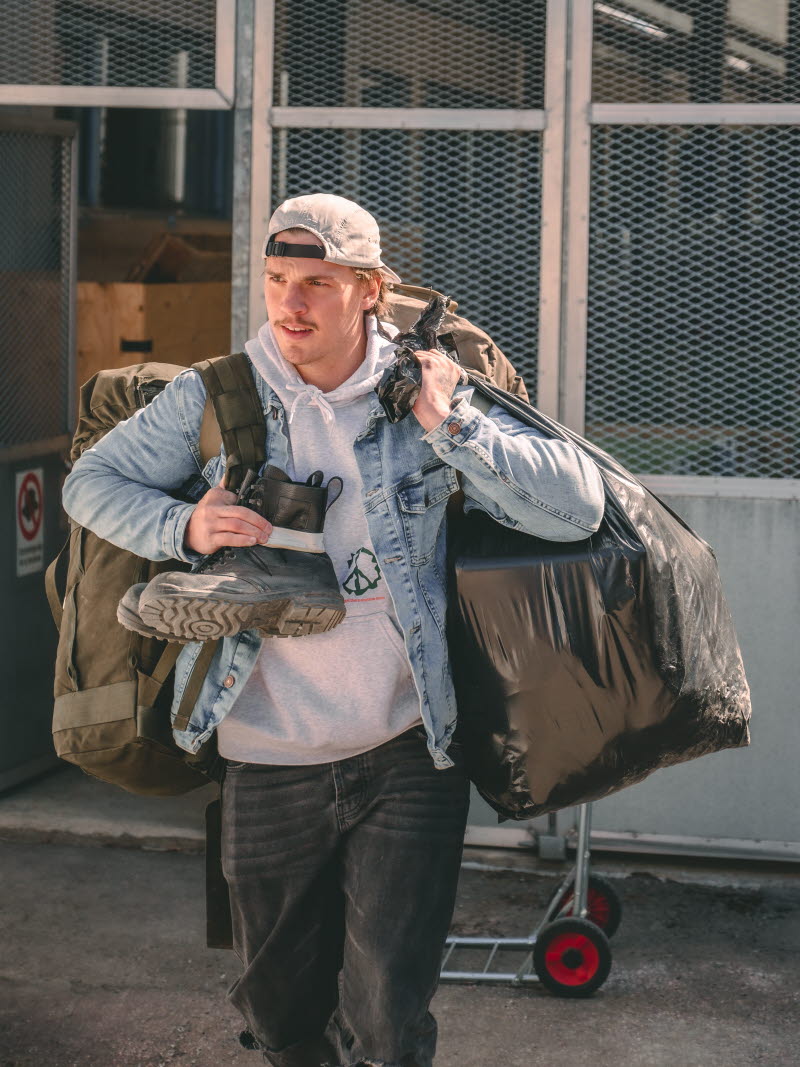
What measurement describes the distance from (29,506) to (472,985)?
2.60 m

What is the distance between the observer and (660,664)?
104 inches

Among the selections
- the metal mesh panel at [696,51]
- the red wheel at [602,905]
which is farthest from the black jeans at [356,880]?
the metal mesh panel at [696,51]

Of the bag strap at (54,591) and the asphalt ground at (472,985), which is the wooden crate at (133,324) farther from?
the bag strap at (54,591)

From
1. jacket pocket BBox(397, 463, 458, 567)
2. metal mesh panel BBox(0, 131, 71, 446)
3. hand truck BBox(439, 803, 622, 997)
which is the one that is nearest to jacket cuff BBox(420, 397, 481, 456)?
jacket pocket BBox(397, 463, 458, 567)

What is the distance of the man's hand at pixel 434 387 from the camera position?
246cm

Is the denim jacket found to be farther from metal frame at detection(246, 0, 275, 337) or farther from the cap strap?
metal frame at detection(246, 0, 275, 337)

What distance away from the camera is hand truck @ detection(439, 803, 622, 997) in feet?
12.5

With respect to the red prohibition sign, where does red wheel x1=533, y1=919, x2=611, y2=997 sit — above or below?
below

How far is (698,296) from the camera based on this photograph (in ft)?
15.0

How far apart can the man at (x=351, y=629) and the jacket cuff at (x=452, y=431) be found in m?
0.01

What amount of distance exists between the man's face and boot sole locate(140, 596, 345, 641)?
0.48 m

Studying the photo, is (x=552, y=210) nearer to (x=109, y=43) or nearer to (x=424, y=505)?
(x=109, y=43)

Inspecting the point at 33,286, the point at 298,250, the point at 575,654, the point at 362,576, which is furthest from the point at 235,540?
the point at 33,286

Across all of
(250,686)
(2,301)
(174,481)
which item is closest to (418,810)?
(250,686)
